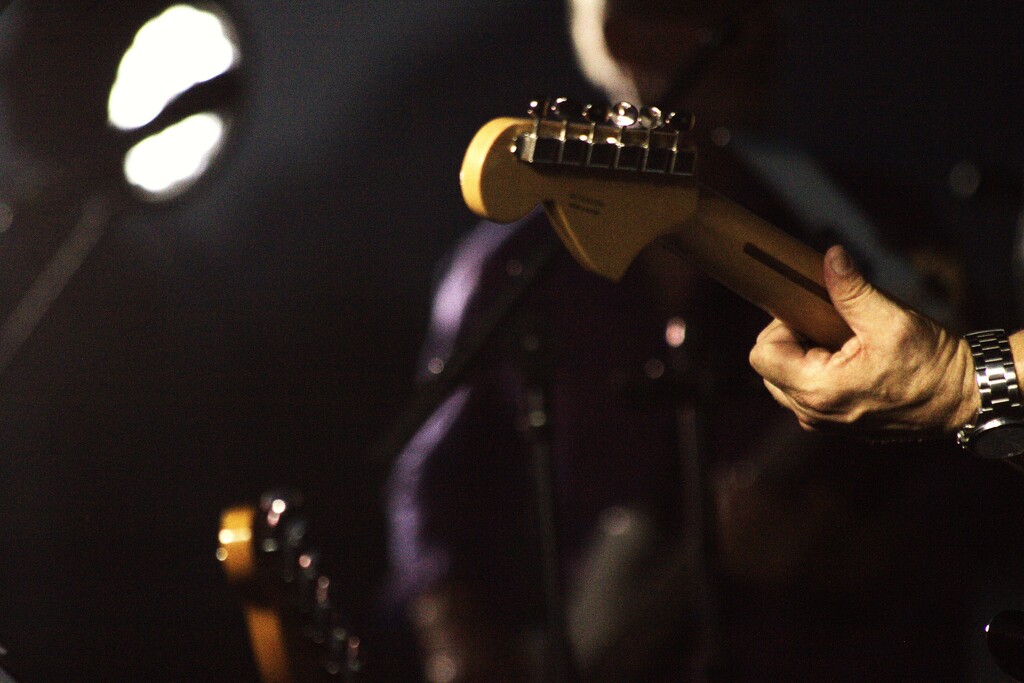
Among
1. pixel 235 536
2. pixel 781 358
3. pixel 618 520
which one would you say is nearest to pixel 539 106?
pixel 781 358

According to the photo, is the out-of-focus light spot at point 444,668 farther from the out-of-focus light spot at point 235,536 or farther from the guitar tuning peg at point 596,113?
the guitar tuning peg at point 596,113

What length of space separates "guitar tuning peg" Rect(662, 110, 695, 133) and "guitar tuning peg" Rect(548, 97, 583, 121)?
0.09 meters

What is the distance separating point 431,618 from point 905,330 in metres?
1.05

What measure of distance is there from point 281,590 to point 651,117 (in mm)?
647

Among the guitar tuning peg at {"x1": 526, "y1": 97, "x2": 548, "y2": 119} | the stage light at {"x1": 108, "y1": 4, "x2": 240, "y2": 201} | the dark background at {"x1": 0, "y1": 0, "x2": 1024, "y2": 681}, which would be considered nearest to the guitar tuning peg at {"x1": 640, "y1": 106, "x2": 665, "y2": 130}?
the guitar tuning peg at {"x1": 526, "y1": 97, "x2": 548, "y2": 119}

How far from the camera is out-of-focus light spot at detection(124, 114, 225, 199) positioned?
1795 millimetres

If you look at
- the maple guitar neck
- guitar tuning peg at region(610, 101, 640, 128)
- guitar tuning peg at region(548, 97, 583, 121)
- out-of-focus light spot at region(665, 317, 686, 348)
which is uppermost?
guitar tuning peg at region(548, 97, 583, 121)

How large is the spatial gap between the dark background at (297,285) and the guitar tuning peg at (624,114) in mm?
1293

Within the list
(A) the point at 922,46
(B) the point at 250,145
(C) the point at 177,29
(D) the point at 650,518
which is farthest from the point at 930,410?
(B) the point at 250,145

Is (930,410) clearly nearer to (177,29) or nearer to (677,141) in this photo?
(677,141)

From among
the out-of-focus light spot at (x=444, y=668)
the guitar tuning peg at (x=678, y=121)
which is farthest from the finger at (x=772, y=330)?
the out-of-focus light spot at (x=444, y=668)

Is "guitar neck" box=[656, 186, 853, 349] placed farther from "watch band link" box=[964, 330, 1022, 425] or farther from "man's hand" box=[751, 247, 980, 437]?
"watch band link" box=[964, 330, 1022, 425]

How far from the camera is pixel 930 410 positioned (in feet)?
4.12

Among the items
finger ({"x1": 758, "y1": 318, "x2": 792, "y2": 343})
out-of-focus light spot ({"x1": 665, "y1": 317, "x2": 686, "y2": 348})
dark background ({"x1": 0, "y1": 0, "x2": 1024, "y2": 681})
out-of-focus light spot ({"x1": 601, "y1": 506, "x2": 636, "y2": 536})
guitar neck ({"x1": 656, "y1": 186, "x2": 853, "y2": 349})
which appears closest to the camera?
guitar neck ({"x1": 656, "y1": 186, "x2": 853, "y2": 349})
